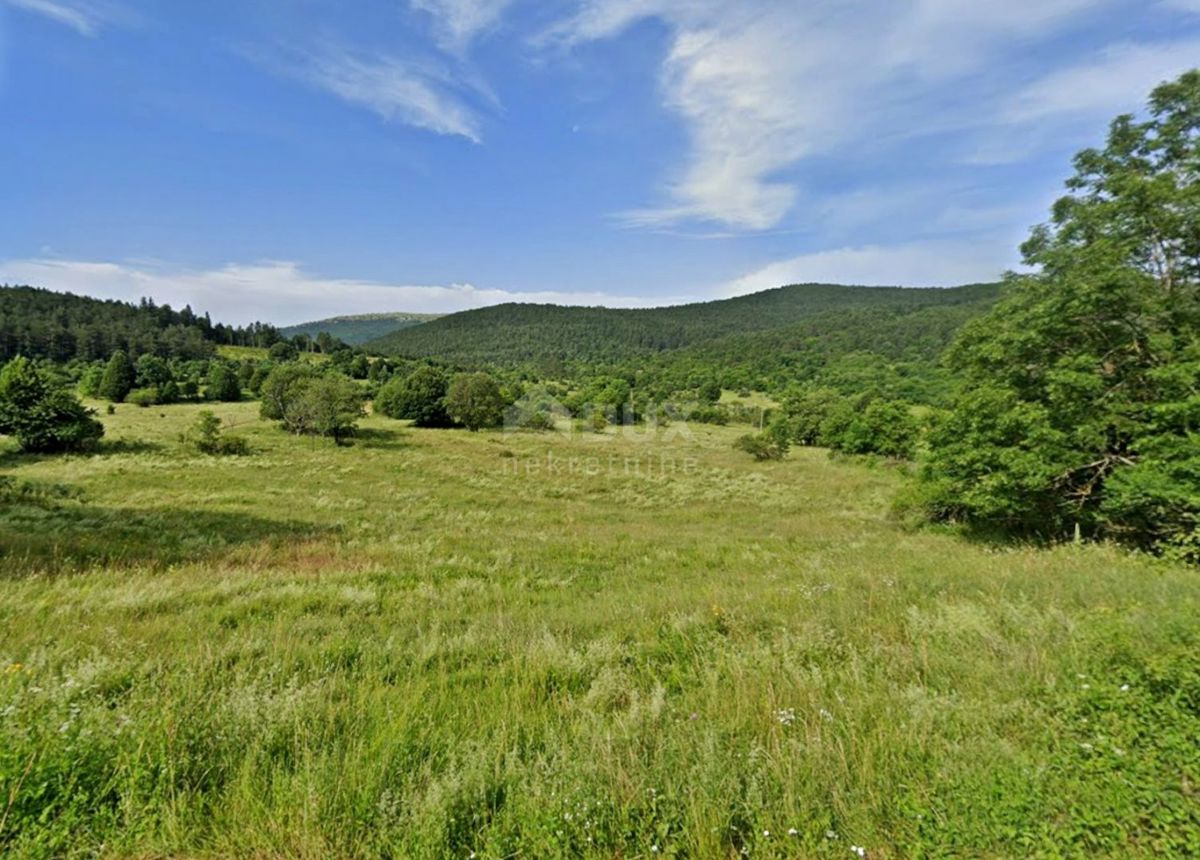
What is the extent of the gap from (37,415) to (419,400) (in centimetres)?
3407

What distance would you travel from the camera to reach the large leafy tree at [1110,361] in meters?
11.8

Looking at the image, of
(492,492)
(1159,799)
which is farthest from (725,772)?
(492,492)

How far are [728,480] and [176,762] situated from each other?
Result: 37.8 metres

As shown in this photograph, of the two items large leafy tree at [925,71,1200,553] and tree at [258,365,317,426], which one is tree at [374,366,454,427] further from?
large leafy tree at [925,71,1200,553]

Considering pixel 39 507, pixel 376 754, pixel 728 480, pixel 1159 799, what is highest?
pixel 1159 799

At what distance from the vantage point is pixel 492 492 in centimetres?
2989

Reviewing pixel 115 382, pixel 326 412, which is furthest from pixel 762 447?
pixel 115 382

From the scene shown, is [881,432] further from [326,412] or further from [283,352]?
[283,352]

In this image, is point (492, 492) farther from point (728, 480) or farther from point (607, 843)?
point (607, 843)

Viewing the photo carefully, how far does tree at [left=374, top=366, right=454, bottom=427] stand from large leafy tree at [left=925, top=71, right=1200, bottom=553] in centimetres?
5843

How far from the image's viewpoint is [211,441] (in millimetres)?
37219

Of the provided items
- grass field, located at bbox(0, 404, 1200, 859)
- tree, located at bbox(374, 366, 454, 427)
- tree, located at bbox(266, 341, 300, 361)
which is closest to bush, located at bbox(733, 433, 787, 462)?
tree, located at bbox(374, 366, 454, 427)

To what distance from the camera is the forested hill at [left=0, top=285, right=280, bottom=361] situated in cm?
10281

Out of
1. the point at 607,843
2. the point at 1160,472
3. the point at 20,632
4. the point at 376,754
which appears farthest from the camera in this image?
the point at 1160,472
